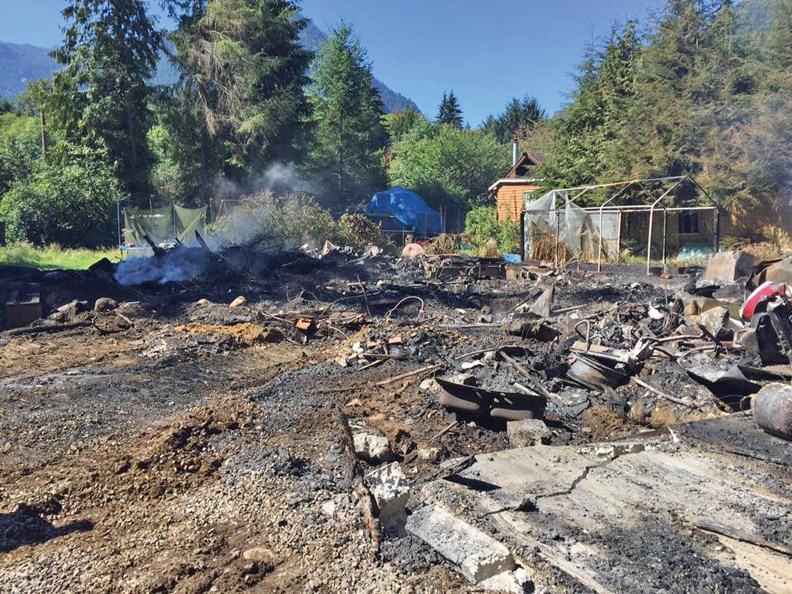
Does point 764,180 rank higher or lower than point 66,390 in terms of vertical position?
higher

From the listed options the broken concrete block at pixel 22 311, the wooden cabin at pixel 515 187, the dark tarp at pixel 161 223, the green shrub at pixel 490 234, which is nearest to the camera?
the broken concrete block at pixel 22 311

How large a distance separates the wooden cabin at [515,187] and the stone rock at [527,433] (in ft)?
85.7

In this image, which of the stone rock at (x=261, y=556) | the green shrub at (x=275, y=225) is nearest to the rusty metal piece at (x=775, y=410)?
the stone rock at (x=261, y=556)

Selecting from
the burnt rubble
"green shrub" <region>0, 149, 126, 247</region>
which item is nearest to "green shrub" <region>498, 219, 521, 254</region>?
the burnt rubble

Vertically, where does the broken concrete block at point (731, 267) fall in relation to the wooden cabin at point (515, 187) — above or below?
below

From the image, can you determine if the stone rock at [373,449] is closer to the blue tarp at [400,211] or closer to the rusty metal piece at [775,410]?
the rusty metal piece at [775,410]

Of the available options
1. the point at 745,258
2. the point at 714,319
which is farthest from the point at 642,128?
the point at 714,319

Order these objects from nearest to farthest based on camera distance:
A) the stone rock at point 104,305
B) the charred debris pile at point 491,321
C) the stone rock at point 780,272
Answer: the charred debris pile at point 491,321 < the stone rock at point 780,272 < the stone rock at point 104,305

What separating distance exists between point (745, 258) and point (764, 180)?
10.4 metres

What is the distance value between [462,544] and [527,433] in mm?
2156

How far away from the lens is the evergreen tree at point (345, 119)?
37000 mm

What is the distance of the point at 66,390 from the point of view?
6.82 metres

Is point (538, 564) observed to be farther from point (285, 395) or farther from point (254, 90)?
point (254, 90)

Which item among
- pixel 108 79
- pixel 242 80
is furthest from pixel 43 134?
pixel 242 80
